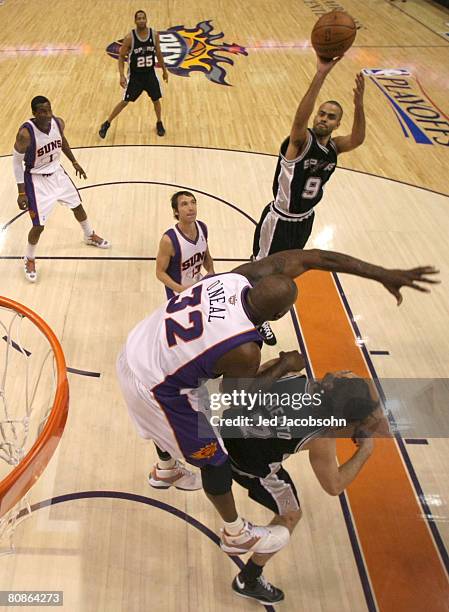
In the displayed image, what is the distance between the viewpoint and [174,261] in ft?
12.2

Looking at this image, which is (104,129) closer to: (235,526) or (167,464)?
(167,464)

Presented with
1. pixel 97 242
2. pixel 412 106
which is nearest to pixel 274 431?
pixel 97 242

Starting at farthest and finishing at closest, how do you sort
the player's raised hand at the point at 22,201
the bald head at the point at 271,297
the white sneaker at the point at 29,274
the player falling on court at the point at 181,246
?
the white sneaker at the point at 29,274 < the player's raised hand at the point at 22,201 < the player falling on court at the point at 181,246 < the bald head at the point at 271,297

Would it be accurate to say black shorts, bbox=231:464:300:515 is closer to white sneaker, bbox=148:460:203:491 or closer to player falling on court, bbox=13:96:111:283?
white sneaker, bbox=148:460:203:491

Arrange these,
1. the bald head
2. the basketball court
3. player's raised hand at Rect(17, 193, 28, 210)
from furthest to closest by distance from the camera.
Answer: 1. player's raised hand at Rect(17, 193, 28, 210)
2. the basketball court
3. the bald head

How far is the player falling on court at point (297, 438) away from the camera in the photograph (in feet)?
7.43

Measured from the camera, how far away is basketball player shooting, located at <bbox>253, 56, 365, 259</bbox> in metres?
3.47

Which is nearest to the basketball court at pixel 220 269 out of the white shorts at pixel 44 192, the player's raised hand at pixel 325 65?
the white shorts at pixel 44 192

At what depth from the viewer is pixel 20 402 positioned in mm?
3611

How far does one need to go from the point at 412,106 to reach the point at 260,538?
25.9 feet

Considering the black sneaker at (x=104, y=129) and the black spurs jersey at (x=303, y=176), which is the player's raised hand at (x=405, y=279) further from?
the black sneaker at (x=104, y=129)

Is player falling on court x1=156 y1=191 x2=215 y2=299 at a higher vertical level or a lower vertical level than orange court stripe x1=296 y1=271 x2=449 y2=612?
higher

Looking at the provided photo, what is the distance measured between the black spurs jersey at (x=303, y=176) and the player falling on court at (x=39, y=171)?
6.59ft

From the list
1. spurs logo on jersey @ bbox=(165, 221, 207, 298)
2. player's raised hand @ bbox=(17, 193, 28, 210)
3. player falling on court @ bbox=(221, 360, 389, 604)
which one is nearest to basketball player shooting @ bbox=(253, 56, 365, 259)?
spurs logo on jersey @ bbox=(165, 221, 207, 298)
